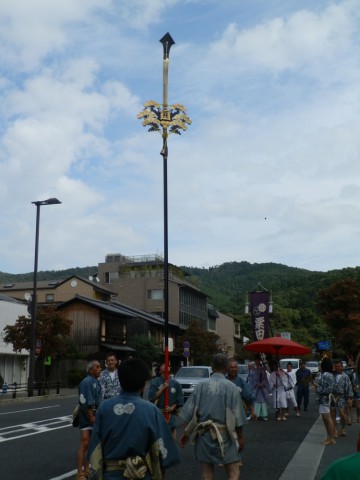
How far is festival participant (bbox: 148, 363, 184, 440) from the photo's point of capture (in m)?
9.01

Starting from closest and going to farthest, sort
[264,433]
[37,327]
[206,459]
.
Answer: [206,459] → [264,433] → [37,327]

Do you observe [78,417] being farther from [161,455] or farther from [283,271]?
[283,271]

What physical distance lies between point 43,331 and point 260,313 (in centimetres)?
1258

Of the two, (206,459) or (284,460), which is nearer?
(206,459)

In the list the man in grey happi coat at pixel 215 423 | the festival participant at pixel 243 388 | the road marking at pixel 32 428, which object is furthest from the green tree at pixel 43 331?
the man in grey happi coat at pixel 215 423

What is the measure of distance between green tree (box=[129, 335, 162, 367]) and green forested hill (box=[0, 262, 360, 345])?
15.5 meters

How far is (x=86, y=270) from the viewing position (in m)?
142

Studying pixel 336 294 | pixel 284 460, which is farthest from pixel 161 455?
pixel 336 294

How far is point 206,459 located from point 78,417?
2.68 metres

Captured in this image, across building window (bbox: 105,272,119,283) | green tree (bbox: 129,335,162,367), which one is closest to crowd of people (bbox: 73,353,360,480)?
green tree (bbox: 129,335,162,367)

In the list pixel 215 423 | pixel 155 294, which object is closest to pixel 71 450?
pixel 215 423

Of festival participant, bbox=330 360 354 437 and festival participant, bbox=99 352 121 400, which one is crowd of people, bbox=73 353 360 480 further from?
festival participant, bbox=330 360 354 437

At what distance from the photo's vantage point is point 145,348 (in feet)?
176

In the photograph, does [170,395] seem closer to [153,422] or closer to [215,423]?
[215,423]
